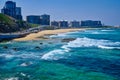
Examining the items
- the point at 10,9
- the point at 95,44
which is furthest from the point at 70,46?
the point at 10,9

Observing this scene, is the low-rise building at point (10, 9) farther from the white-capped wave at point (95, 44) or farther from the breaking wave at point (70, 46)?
the breaking wave at point (70, 46)

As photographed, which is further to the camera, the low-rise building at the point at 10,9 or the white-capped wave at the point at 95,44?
the low-rise building at the point at 10,9

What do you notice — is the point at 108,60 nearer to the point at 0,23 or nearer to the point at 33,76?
the point at 33,76

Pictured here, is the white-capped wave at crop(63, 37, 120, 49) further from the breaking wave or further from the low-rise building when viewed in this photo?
the low-rise building

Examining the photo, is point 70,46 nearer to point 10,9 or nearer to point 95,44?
point 95,44

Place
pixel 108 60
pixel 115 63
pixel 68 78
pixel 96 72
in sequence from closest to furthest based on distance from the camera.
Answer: pixel 68 78 → pixel 96 72 → pixel 115 63 → pixel 108 60

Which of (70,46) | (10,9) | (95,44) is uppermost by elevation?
(10,9)

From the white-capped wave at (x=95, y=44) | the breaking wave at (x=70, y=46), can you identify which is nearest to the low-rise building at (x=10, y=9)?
the white-capped wave at (x=95, y=44)

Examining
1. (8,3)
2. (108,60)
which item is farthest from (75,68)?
(8,3)

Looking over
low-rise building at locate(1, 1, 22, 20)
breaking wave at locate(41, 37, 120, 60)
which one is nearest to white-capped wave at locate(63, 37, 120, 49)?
breaking wave at locate(41, 37, 120, 60)

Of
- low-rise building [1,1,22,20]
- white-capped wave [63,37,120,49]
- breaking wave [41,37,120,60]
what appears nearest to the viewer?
breaking wave [41,37,120,60]

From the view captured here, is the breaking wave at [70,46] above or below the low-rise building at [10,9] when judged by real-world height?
below
